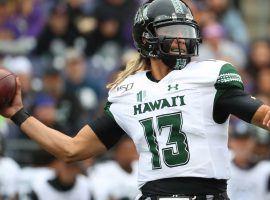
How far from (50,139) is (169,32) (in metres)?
0.97

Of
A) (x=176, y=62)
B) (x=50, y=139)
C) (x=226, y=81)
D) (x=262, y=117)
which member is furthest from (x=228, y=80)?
(x=50, y=139)

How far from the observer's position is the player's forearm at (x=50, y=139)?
560cm

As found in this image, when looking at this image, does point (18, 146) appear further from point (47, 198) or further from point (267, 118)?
point (267, 118)

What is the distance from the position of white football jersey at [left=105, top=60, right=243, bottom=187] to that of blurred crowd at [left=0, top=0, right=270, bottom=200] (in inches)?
143

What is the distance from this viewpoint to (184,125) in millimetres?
5133

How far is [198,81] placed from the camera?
5.18 m

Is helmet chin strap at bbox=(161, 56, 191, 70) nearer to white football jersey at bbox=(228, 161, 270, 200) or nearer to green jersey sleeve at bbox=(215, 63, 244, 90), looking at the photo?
green jersey sleeve at bbox=(215, 63, 244, 90)

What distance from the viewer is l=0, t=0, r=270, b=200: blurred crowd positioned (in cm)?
980

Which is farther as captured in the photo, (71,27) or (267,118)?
(71,27)

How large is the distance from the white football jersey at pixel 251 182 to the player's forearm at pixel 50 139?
15.2 feet

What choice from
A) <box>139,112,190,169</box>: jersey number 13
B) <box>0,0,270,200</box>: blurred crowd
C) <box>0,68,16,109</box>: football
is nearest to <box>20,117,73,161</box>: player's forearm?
<box>0,68,16,109</box>: football

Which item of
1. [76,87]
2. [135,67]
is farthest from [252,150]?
[135,67]

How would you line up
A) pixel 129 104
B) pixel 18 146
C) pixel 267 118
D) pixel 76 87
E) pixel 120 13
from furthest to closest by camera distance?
pixel 120 13 < pixel 76 87 < pixel 18 146 < pixel 129 104 < pixel 267 118

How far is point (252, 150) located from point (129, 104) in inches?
213
